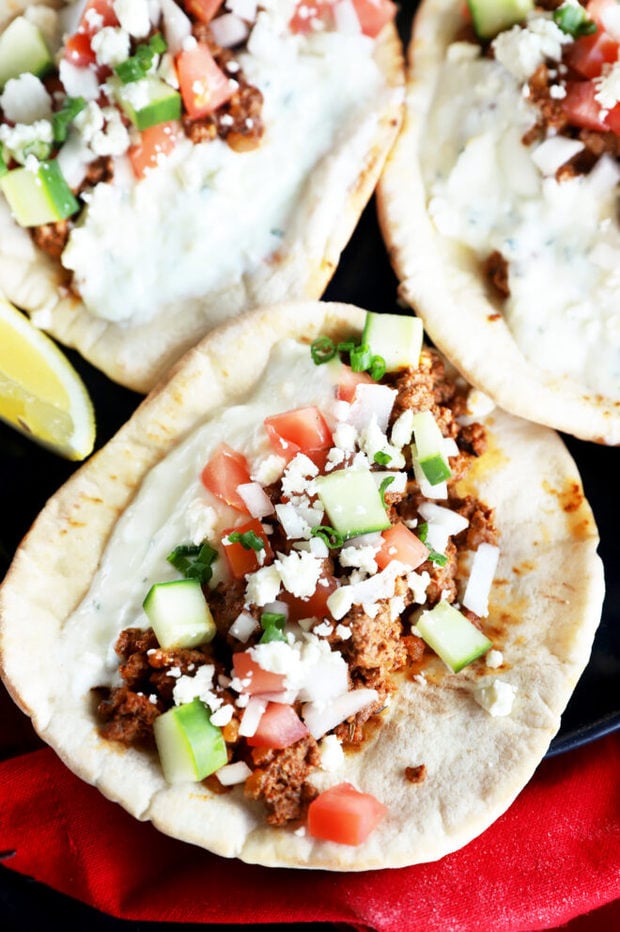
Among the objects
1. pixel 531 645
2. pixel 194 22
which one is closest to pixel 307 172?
pixel 194 22

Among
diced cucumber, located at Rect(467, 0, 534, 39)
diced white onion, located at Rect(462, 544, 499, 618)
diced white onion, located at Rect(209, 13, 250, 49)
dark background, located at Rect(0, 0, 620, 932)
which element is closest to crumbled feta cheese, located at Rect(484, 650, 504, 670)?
diced white onion, located at Rect(462, 544, 499, 618)

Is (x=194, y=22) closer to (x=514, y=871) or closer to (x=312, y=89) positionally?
(x=312, y=89)

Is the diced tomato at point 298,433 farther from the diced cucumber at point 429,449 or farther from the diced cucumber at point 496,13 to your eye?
the diced cucumber at point 496,13

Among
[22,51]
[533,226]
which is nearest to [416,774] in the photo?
[533,226]

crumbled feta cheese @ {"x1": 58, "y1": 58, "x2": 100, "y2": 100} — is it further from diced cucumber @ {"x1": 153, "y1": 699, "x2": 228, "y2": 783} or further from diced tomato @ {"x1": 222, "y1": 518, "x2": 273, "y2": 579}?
diced cucumber @ {"x1": 153, "y1": 699, "x2": 228, "y2": 783}

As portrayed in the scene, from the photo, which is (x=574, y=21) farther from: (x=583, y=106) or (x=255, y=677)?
(x=255, y=677)

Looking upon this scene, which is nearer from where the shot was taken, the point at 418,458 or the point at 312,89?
the point at 418,458
